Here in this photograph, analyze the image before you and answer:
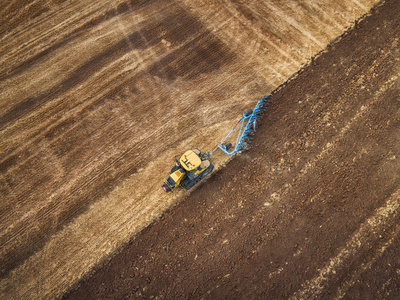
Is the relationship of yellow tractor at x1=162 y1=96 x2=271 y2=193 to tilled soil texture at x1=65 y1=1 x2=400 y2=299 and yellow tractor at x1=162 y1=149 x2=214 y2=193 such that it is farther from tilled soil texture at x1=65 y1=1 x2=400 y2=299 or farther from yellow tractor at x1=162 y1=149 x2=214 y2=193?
tilled soil texture at x1=65 y1=1 x2=400 y2=299

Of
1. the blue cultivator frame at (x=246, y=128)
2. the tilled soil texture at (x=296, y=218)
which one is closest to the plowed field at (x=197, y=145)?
the tilled soil texture at (x=296, y=218)

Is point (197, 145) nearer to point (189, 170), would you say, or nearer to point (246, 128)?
point (189, 170)

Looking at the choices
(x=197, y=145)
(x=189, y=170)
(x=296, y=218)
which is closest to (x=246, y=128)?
(x=197, y=145)

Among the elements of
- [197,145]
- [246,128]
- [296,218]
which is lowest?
[296,218]

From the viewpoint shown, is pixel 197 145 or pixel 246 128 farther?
pixel 197 145

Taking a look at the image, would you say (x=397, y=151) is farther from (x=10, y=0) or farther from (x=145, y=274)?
(x=10, y=0)
